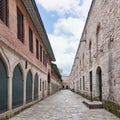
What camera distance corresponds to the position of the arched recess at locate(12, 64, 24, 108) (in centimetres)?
1045

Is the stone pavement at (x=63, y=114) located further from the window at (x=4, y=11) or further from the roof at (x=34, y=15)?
the roof at (x=34, y=15)

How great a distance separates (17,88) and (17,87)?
0.16 feet

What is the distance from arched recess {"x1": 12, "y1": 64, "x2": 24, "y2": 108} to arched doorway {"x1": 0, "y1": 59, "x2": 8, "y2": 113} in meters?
1.08

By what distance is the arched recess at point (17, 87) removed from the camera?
34.3ft

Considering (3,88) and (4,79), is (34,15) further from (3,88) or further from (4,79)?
→ (3,88)

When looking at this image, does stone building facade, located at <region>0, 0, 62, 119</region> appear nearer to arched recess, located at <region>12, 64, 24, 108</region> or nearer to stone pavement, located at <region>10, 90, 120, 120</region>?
arched recess, located at <region>12, 64, 24, 108</region>

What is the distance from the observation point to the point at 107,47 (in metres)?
12.3

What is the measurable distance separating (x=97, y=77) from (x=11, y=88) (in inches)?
323

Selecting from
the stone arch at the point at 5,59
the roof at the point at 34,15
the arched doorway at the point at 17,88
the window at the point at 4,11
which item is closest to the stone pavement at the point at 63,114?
the arched doorway at the point at 17,88

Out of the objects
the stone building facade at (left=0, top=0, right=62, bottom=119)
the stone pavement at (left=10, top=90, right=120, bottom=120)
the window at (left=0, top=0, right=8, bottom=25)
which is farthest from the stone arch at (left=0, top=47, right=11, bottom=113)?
the window at (left=0, top=0, right=8, bottom=25)

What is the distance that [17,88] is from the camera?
11.1 m

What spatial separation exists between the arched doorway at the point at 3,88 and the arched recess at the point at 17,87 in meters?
1.08

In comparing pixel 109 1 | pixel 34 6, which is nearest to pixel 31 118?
pixel 34 6

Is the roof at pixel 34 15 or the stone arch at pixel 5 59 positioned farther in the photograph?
the roof at pixel 34 15
